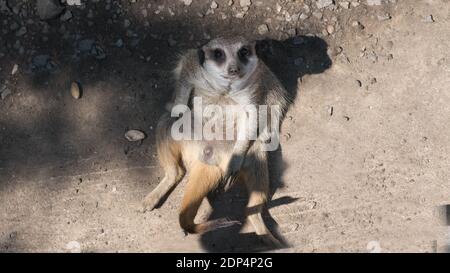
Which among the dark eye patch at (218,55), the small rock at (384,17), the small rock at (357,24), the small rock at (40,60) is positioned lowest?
the dark eye patch at (218,55)

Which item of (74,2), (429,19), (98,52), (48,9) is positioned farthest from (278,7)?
(48,9)

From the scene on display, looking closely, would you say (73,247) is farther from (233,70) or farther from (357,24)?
(357,24)

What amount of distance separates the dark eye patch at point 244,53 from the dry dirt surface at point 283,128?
1.60 ft

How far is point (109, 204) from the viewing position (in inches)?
151

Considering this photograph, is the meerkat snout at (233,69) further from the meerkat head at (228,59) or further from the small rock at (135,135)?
the small rock at (135,135)

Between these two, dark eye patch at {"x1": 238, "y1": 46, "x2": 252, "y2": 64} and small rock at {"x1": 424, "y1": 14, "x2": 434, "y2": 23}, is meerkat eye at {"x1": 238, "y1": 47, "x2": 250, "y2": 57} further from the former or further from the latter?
small rock at {"x1": 424, "y1": 14, "x2": 434, "y2": 23}

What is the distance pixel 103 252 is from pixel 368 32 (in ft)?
6.46

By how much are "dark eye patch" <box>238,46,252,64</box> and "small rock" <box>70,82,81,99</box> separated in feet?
3.35

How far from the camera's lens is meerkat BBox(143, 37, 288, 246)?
3.48 meters

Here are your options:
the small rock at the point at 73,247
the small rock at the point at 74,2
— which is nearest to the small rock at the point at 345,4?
the small rock at the point at 74,2

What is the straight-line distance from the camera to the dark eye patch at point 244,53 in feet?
11.3

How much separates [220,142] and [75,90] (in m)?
0.91

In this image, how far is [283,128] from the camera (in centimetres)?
394
